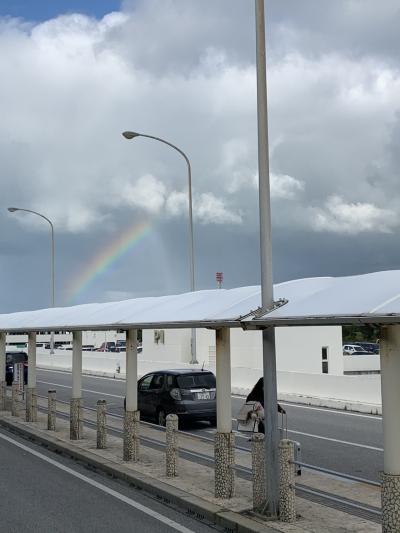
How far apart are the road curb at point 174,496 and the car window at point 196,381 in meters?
4.25

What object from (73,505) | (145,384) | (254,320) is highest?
(254,320)

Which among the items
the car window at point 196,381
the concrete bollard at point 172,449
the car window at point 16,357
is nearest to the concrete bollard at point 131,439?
the concrete bollard at point 172,449

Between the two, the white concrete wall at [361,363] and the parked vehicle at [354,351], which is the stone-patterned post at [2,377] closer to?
the white concrete wall at [361,363]

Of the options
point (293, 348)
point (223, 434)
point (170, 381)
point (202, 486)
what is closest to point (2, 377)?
point (170, 381)

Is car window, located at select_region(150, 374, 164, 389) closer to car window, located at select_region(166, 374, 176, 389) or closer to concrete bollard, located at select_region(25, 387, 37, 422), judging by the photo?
car window, located at select_region(166, 374, 176, 389)

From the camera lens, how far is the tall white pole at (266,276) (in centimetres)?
824

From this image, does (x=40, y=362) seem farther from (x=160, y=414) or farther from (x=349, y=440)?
(x=349, y=440)

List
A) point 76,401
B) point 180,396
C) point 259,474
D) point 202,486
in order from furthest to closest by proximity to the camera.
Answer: point 180,396
point 76,401
point 202,486
point 259,474

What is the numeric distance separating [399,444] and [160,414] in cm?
1165

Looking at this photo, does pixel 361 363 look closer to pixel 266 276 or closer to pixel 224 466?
pixel 224 466

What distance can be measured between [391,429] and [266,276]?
2684 millimetres

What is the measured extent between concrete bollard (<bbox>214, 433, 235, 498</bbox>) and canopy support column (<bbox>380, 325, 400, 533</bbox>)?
2836 mm

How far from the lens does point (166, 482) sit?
10.1 metres

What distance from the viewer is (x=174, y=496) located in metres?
9.24
